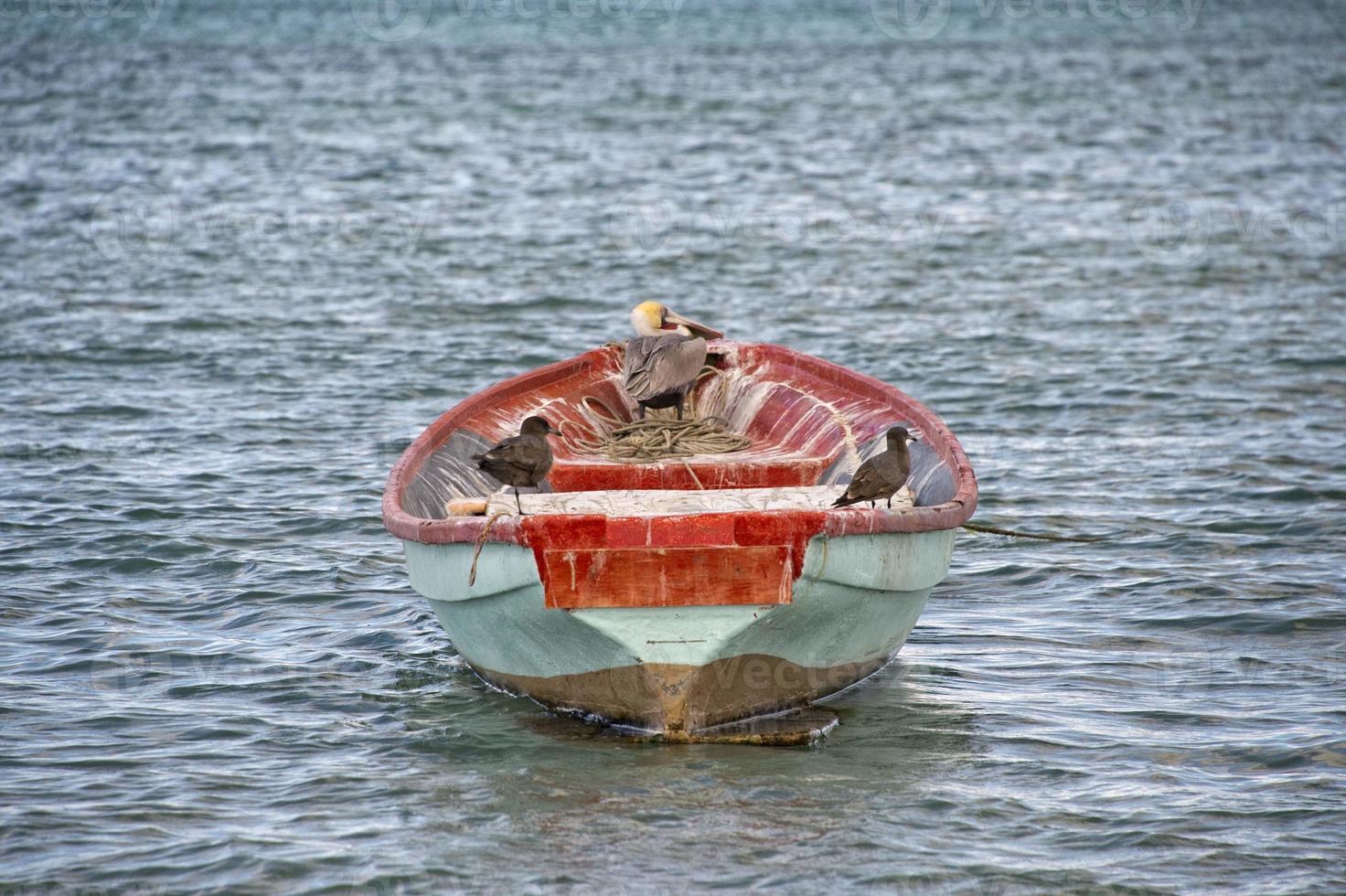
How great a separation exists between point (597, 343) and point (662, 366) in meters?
Answer: 7.12

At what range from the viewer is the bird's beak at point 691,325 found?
10.7m

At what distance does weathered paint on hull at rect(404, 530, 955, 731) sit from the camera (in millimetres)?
6648

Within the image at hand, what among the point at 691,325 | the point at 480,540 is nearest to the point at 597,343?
the point at 691,325

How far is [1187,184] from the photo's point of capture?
88.4ft

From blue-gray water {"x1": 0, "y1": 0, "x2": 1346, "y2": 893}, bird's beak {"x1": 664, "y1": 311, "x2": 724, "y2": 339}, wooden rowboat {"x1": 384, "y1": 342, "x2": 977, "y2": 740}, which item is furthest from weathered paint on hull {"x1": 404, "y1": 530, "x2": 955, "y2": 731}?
bird's beak {"x1": 664, "y1": 311, "x2": 724, "y2": 339}

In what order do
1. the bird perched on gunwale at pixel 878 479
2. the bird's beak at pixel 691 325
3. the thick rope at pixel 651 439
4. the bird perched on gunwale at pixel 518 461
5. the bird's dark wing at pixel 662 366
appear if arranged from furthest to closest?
the bird's beak at pixel 691 325 < the bird's dark wing at pixel 662 366 < the thick rope at pixel 651 439 < the bird perched on gunwale at pixel 518 461 < the bird perched on gunwale at pixel 878 479

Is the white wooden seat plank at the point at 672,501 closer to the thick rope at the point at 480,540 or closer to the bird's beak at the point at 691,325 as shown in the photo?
the thick rope at the point at 480,540

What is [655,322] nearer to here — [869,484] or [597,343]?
[869,484]

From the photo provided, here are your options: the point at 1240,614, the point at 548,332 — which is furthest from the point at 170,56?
the point at 1240,614

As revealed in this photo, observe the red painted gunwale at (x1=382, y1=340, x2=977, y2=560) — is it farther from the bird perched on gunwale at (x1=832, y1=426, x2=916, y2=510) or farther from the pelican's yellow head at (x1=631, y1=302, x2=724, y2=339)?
the pelican's yellow head at (x1=631, y1=302, x2=724, y2=339)

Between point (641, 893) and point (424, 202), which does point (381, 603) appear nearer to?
point (641, 893)

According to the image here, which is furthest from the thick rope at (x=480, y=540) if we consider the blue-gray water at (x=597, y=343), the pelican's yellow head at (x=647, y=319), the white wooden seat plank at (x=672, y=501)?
the pelican's yellow head at (x=647, y=319)

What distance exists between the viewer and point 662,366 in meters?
9.71

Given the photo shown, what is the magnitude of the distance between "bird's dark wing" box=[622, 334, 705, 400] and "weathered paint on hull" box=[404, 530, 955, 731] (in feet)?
8.42
